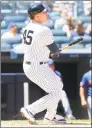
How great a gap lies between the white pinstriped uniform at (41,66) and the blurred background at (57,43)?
4.96 m

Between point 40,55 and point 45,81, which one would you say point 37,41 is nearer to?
point 40,55

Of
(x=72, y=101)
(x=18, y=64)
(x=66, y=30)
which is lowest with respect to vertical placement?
(x=72, y=101)

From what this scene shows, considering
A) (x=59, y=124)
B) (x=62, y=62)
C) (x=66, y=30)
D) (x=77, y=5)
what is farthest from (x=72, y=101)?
(x=59, y=124)

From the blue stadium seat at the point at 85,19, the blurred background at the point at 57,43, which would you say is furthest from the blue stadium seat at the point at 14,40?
the blue stadium seat at the point at 85,19

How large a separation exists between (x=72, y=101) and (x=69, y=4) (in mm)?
2705

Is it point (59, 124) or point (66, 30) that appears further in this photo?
point (66, 30)

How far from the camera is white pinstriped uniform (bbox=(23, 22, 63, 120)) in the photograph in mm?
4863

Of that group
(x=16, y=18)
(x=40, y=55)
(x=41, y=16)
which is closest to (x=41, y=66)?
(x=40, y=55)

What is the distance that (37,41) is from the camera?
16.0 ft

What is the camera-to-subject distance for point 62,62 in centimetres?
1235

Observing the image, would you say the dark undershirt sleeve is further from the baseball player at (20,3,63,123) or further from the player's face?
the player's face

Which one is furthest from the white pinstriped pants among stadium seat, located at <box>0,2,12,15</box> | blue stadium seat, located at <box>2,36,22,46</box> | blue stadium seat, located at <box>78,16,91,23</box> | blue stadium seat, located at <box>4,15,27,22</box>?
blue stadium seat, located at <box>78,16,91,23</box>

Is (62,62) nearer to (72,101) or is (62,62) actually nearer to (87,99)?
(72,101)

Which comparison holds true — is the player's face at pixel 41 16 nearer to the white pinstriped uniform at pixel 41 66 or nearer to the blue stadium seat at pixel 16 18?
the white pinstriped uniform at pixel 41 66
